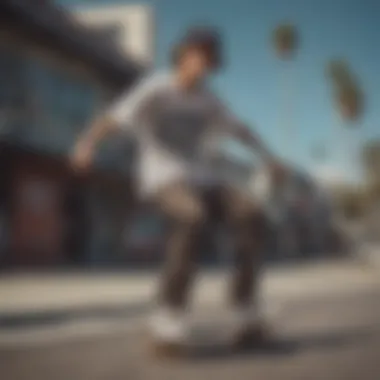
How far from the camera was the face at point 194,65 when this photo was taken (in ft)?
3.89

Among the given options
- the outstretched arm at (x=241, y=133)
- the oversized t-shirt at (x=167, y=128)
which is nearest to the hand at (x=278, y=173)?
the outstretched arm at (x=241, y=133)

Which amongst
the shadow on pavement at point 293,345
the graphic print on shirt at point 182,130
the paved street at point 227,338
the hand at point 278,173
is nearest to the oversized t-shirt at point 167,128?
the graphic print on shirt at point 182,130

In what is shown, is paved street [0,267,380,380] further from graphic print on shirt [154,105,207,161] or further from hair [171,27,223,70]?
hair [171,27,223,70]

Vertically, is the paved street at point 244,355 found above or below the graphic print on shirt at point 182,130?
below

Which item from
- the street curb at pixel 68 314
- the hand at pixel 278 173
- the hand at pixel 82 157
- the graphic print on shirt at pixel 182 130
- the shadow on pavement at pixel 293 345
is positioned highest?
the graphic print on shirt at pixel 182 130

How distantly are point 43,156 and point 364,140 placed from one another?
2.13 feet

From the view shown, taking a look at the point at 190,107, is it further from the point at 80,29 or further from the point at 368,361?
the point at 368,361

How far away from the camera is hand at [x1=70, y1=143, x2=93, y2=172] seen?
1142 millimetres

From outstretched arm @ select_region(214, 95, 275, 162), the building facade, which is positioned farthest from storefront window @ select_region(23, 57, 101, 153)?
outstretched arm @ select_region(214, 95, 275, 162)

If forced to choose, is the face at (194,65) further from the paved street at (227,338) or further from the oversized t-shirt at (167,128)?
the paved street at (227,338)

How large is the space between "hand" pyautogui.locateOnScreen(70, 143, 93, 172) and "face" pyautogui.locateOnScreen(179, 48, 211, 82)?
240 millimetres

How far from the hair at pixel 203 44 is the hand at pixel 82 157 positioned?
0.24 m

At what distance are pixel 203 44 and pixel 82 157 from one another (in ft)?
1.10

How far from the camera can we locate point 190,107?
118 centimetres
